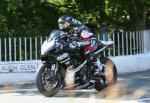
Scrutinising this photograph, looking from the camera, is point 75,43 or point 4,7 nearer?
point 75,43

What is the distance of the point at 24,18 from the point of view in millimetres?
15727

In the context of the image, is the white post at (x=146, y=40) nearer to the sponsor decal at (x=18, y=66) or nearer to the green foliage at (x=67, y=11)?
the green foliage at (x=67, y=11)

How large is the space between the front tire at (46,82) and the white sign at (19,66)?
2812 millimetres

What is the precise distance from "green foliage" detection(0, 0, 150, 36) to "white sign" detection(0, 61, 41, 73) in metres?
0.85

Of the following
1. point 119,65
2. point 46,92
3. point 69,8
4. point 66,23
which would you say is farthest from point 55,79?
point 69,8

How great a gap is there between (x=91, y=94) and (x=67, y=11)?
5530 millimetres

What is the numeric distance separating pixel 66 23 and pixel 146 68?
4.64 meters

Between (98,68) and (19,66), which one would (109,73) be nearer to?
(98,68)

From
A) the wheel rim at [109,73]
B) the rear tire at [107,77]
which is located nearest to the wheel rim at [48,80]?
the rear tire at [107,77]

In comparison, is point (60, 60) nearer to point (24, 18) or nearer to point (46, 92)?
point (46, 92)

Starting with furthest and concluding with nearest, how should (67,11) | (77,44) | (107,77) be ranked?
(67,11) < (107,77) < (77,44)

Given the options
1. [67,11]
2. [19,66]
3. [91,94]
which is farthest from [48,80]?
[67,11]

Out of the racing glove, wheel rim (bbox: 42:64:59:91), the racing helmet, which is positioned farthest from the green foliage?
wheel rim (bbox: 42:64:59:91)

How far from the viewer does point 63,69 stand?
11375 millimetres
